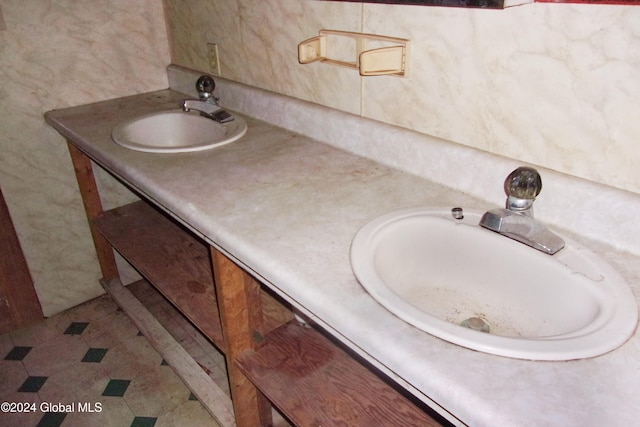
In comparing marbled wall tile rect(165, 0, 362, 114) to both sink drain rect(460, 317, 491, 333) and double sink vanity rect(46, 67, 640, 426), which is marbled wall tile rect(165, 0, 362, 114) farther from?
sink drain rect(460, 317, 491, 333)

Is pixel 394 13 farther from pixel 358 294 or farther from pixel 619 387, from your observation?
pixel 619 387

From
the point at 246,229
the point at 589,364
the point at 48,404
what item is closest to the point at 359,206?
the point at 246,229

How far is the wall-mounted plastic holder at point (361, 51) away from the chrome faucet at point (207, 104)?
0.37 m

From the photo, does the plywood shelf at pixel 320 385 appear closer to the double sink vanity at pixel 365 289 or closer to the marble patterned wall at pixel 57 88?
the double sink vanity at pixel 365 289

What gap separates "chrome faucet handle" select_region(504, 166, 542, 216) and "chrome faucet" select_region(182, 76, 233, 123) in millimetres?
944

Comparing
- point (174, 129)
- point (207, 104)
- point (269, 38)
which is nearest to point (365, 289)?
point (269, 38)

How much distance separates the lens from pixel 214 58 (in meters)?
1.68

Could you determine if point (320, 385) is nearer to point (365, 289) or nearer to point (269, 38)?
point (365, 289)

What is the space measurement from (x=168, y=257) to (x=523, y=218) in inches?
42.7

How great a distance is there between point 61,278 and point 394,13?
5.45 ft

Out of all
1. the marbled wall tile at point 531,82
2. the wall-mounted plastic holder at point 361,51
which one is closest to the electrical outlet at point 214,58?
the wall-mounted plastic holder at point 361,51

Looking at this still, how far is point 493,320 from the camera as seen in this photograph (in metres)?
0.89

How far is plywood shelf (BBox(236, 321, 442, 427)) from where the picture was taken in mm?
970

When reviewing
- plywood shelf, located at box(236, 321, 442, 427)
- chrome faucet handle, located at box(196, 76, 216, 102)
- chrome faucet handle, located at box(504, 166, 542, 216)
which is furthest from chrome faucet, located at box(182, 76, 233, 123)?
chrome faucet handle, located at box(504, 166, 542, 216)
